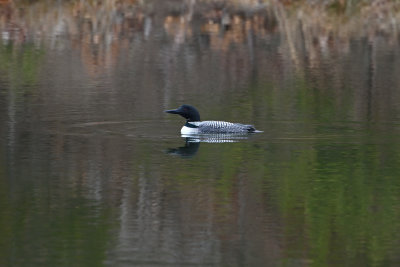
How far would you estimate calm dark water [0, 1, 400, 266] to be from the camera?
23.5 ft

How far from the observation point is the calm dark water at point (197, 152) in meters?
7.17

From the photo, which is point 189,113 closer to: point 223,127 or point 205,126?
point 205,126

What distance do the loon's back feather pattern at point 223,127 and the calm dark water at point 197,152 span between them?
5.4 inches

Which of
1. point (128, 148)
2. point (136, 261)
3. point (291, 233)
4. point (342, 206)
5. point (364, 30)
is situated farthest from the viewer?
point (364, 30)

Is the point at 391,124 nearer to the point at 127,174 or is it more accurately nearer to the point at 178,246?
the point at 127,174

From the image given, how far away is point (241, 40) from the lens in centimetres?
2152

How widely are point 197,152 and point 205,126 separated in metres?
1.31

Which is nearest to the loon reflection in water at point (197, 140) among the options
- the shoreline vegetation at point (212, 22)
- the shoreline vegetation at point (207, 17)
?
the shoreline vegetation at point (212, 22)

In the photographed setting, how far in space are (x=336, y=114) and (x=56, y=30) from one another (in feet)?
35.4

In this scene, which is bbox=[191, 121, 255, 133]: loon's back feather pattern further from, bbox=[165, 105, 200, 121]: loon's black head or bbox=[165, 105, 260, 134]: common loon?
bbox=[165, 105, 200, 121]: loon's black head

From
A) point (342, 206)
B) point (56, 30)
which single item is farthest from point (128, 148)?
point (56, 30)

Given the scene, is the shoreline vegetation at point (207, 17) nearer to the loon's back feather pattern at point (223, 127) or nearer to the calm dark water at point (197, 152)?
the calm dark water at point (197, 152)

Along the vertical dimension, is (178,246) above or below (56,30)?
below

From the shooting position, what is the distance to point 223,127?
1199cm
